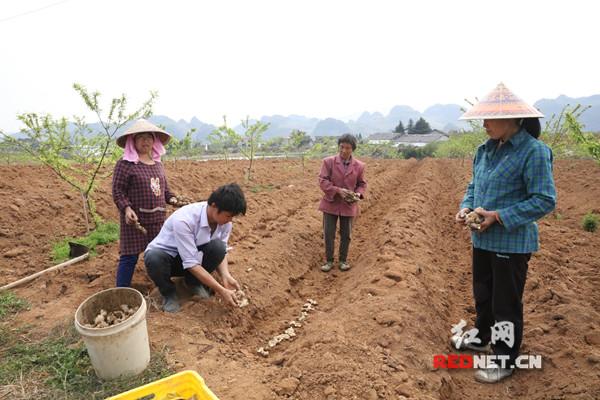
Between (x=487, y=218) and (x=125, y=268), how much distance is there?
3.10 m

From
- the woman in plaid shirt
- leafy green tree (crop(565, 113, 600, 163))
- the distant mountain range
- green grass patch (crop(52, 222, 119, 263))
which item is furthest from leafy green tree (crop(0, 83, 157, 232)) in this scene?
the distant mountain range

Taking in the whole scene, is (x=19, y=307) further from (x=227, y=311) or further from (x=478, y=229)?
(x=478, y=229)

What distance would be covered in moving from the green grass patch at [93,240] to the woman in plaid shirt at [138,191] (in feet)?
5.69

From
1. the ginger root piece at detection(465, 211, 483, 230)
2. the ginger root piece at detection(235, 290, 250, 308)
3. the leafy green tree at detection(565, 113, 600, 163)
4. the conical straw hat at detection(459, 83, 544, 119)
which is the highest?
the conical straw hat at detection(459, 83, 544, 119)

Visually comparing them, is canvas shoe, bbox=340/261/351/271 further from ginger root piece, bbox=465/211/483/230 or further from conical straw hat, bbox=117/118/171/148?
conical straw hat, bbox=117/118/171/148

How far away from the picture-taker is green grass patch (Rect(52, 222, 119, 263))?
4.77 metres

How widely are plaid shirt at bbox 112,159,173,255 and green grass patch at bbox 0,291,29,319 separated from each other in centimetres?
106

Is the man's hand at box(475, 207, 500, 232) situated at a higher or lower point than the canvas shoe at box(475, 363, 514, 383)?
higher

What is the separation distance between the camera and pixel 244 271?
13.8 feet

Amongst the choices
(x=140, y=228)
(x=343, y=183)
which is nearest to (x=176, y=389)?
(x=140, y=228)

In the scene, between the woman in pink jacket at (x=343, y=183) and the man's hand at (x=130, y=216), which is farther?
the woman in pink jacket at (x=343, y=183)

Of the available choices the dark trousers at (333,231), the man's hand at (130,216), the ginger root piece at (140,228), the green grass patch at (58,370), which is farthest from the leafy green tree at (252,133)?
the green grass patch at (58,370)

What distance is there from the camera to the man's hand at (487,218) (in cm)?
236

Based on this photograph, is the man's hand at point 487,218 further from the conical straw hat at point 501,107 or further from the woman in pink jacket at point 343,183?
the woman in pink jacket at point 343,183
